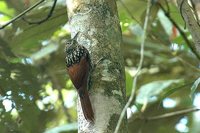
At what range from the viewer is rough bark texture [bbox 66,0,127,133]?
67.7 inches

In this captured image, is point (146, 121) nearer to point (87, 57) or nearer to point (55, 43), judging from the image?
point (55, 43)

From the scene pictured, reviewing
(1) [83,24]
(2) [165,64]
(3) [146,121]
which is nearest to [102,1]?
(1) [83,24]

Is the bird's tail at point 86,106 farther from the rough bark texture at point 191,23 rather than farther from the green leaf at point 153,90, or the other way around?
the green leaf at point 153,90

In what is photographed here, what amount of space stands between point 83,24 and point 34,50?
1.97 meters

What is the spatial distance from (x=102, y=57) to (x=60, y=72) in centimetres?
198

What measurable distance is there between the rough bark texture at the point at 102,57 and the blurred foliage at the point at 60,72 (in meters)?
0.37

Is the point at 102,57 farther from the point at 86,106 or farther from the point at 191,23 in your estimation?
the point at 191,23

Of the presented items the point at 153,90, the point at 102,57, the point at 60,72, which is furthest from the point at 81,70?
the point at 60,72

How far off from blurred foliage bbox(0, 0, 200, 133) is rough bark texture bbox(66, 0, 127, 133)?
37cm

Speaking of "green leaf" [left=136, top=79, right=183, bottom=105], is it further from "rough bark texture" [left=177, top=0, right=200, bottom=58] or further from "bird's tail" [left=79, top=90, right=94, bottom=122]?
"bird's tail" [left=79, top=90, right=94, bottom=122]

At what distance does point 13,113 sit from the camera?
110 inches

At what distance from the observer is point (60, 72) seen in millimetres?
3795

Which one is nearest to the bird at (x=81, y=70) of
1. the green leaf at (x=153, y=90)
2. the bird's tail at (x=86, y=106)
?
the bird's tail at (x=86, y=106)

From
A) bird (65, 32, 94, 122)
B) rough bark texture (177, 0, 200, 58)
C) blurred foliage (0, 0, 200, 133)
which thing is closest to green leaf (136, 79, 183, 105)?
blurred foliage (0, 0, 200, 133)
